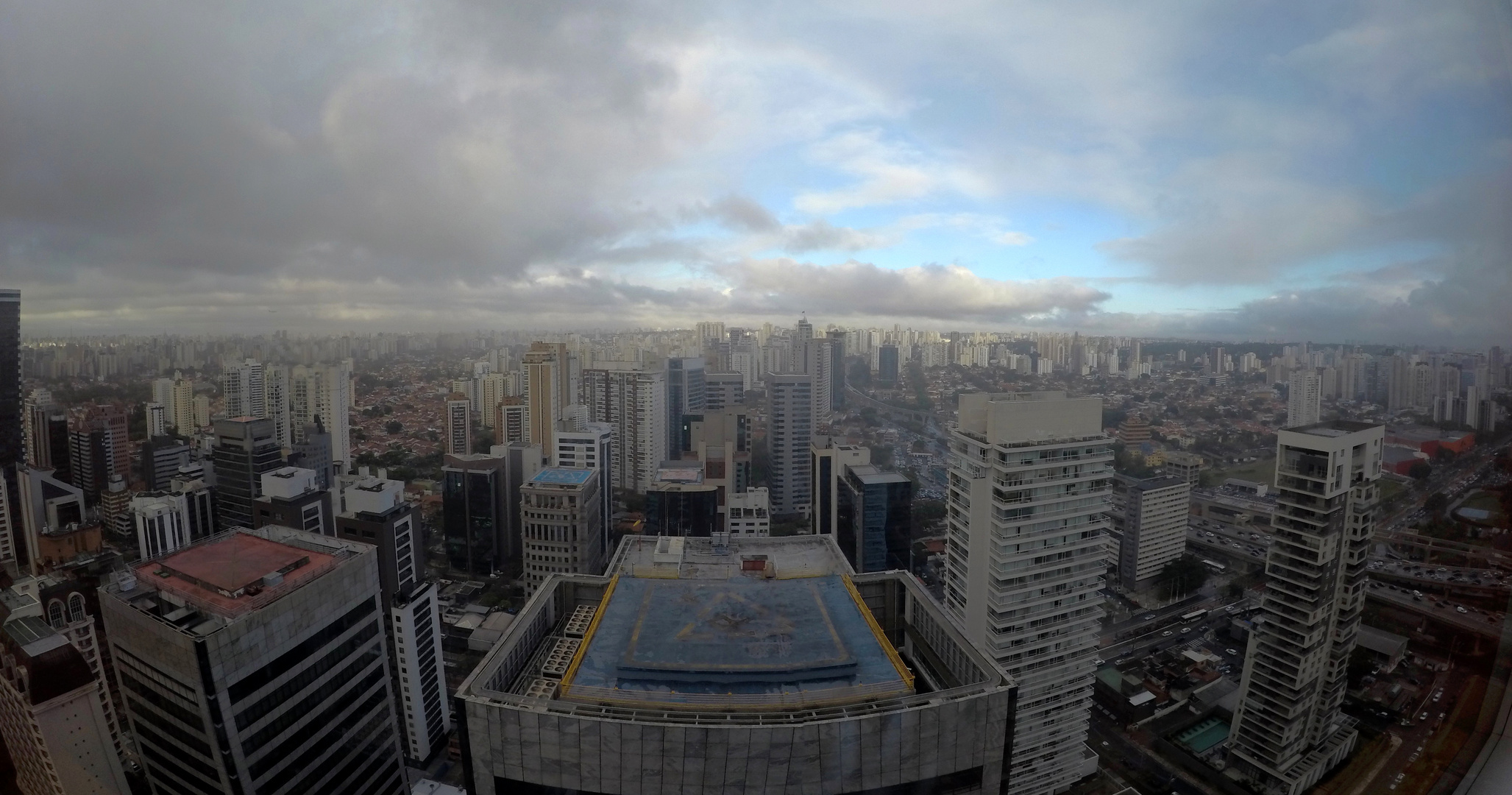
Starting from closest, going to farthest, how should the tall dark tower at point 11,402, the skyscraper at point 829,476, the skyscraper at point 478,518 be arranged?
the tall dark tower at point 11,402 → the skyscraper at point 829,476 → the skyscraper at point 478,518

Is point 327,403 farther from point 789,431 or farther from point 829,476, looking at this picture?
point 789,431

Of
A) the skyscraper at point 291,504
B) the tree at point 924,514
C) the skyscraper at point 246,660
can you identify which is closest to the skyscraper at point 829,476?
the tree at point 924,514

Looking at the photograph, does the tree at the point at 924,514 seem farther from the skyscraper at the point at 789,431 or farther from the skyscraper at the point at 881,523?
the skyscraper at the point at 789,431

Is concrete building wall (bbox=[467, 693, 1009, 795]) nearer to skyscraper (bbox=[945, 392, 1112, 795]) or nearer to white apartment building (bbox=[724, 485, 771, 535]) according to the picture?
skyscraper (bbox=[945, 392, 1112, 795])

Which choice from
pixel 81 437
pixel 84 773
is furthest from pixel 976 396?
pixel 81 437

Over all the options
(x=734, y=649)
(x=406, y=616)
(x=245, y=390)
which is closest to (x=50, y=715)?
(x=406, y=616)

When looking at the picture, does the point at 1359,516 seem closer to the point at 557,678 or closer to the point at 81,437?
the point at 557,678

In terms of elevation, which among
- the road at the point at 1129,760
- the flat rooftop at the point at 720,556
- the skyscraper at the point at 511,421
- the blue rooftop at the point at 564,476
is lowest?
the road at the point at 1129,760
